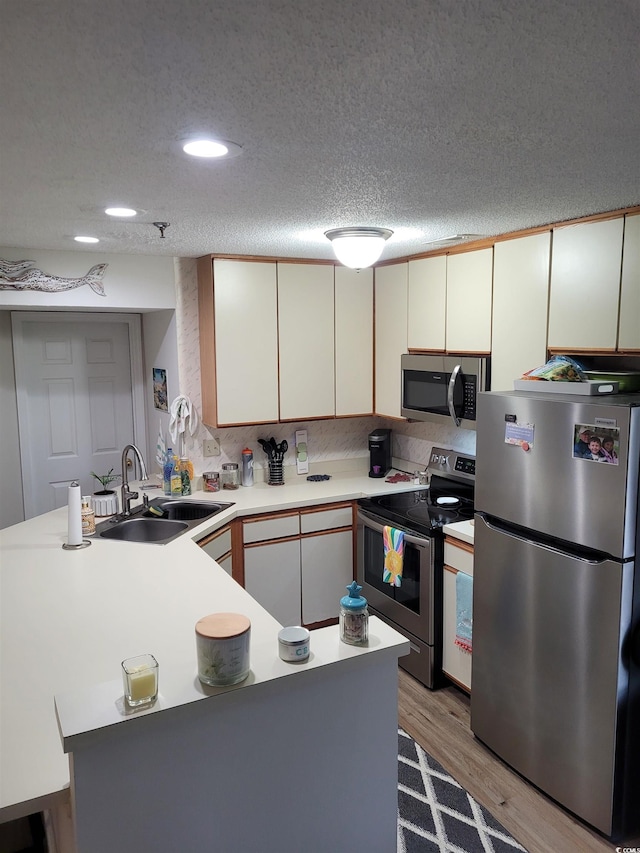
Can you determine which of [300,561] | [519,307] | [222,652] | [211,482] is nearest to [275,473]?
[211,482]

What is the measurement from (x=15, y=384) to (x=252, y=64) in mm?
3309

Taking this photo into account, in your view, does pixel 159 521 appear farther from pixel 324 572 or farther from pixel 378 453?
pixel 378 453

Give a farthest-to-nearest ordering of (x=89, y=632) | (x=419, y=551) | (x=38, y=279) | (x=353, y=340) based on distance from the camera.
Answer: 1. (x=353, y=340)
2. (x=38, y=279)
3. (x=419, y=551)
4. (x=89, y=632)

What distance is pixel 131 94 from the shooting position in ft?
3.95

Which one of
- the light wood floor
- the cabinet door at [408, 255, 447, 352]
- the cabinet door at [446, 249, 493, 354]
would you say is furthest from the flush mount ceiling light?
the light wood floor

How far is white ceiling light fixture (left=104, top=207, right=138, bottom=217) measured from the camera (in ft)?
7.50

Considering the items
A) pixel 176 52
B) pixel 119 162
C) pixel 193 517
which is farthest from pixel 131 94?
pixel 193 517

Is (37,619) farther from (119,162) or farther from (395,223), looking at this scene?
(395,223)

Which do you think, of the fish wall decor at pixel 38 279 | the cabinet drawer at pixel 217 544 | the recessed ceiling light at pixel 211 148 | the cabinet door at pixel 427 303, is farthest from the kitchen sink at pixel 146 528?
the recessed ceiling light at pixel 211 148

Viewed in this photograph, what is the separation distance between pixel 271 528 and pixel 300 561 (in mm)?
293

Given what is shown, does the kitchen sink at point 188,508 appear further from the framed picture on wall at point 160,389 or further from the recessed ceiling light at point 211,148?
the recessed ceiling light at point 211,148

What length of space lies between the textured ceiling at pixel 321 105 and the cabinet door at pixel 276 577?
6.34 ft

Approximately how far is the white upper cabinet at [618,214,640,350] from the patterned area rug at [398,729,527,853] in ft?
6.10

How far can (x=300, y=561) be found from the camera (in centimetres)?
366
